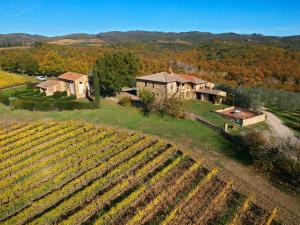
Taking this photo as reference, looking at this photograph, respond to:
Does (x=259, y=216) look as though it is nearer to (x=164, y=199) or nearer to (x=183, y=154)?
(x=164, y=199)

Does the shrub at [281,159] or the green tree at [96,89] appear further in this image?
the green tree at [96,89]

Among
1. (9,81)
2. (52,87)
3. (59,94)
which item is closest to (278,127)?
(59,94)

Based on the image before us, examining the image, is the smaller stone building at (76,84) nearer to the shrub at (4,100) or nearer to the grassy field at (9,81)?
the shrub at (4,100)

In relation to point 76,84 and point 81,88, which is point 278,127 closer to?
point 81,88

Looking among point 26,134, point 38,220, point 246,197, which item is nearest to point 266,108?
point 246,197

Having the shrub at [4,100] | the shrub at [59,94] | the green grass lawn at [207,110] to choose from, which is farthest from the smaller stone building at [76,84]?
the green grass lawn at [207,110]
